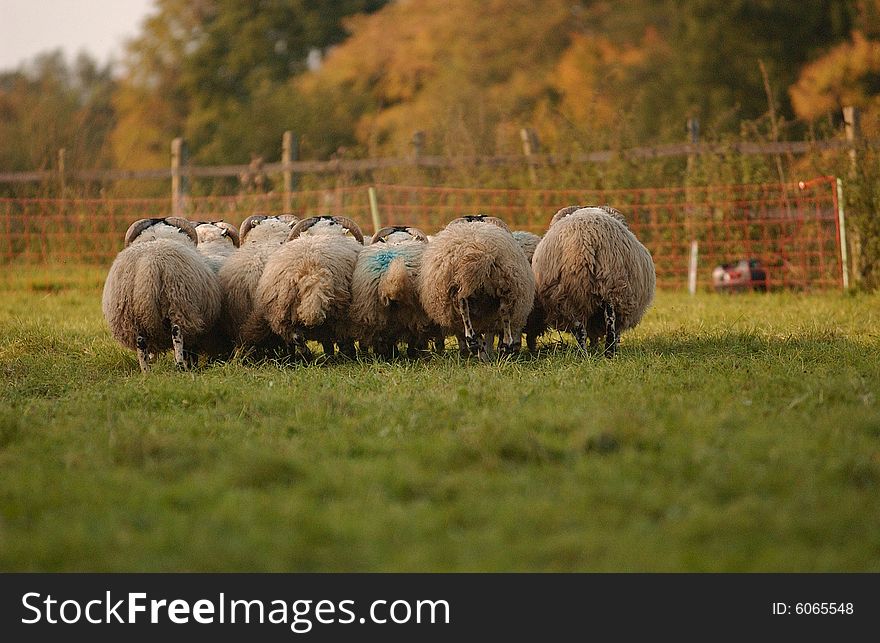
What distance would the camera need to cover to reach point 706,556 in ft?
11.4

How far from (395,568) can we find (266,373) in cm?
397

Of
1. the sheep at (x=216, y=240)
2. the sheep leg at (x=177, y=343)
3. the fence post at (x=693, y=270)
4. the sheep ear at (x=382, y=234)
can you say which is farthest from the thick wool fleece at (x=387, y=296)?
the fence post at (x=693, y=270)

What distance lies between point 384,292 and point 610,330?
68.1 inches

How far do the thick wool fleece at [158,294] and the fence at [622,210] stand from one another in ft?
24.1

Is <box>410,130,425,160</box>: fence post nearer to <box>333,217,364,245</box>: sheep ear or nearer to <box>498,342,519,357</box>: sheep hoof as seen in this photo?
<box>333,217,364,245</box>: sheep ear

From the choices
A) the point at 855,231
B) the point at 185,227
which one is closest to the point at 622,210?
the point at 855,231

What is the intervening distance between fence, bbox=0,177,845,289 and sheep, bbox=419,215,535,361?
7004 mm

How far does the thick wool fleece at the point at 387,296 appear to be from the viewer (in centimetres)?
787

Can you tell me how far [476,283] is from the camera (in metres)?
7.54

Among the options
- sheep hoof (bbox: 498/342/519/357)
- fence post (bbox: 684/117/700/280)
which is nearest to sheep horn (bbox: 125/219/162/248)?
sheep hoof (bbox: 498/342/519/357)

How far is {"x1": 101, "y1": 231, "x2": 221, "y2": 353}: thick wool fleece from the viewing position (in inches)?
303
